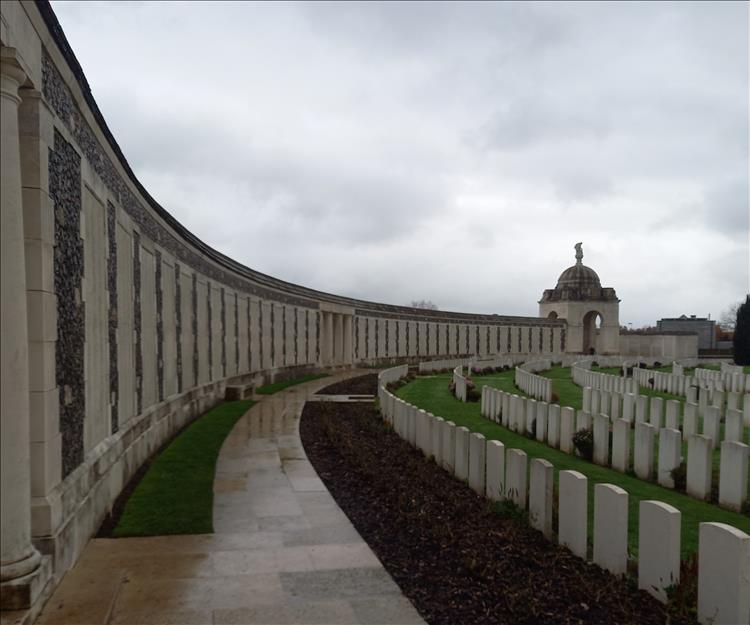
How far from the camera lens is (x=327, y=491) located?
7.88 meters

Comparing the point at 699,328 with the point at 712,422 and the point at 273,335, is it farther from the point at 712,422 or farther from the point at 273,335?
the point at 712,422

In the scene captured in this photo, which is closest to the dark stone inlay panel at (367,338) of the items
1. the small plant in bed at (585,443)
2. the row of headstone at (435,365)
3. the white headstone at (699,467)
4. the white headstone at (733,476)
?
the row of headstone at (435,365)

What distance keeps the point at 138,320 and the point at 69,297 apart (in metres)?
4.37

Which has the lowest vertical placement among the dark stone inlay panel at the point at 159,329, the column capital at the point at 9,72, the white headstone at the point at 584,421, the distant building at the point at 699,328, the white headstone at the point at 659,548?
the distant building at the point at 699,328

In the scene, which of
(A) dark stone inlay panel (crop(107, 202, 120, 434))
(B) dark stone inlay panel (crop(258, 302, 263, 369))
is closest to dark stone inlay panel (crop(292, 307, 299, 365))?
(B) dark stone inlay panel (crop(258, 302, 263, 369))

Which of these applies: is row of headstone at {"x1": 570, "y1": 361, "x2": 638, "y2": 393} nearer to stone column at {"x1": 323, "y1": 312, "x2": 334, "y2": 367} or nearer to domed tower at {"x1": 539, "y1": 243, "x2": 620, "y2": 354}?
stone column at {"x1": 323, "y1": 312, "x2": 334, "y2": 367}

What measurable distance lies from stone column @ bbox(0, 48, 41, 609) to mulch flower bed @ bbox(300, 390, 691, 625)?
8.98 feet

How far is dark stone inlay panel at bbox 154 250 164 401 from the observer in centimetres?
1149

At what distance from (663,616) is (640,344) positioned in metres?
62.7

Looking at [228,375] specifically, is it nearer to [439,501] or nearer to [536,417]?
[536,417]

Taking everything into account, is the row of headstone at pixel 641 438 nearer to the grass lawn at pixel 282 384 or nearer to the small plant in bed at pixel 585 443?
the small plant in bed at pixel 585 443

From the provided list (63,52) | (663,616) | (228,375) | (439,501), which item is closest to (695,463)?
(439,501)

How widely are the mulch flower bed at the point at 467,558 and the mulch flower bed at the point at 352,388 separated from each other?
43.3 ft

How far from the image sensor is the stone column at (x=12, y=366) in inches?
156
